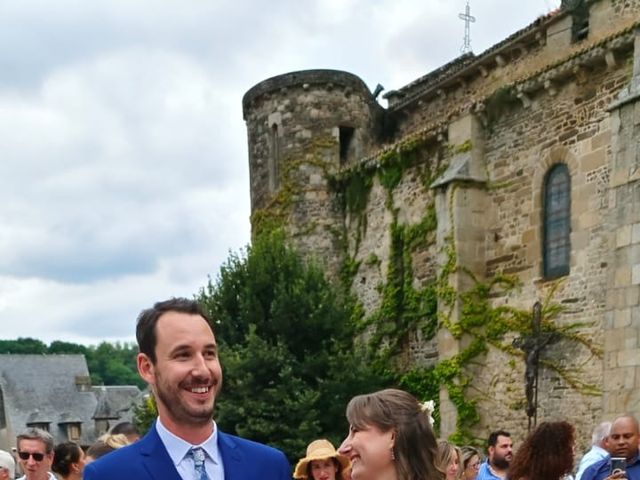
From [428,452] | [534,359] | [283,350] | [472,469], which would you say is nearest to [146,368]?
[428,452]

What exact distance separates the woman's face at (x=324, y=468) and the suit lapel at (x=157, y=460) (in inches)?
144

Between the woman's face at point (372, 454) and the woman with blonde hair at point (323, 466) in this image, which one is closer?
the woman's face at point (372, 454)

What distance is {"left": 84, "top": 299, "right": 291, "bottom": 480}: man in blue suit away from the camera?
3.03 metres

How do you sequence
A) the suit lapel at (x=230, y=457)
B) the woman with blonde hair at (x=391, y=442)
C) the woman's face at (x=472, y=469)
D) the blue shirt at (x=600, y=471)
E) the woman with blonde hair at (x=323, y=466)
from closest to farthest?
the suit lapel at (x=230, y=457) < the woman with blonde hair at (x=391, y=442) < the blue shirt at (x=600, y=471) < the woman with blonde hair at (x=323, y=466) < the woman's face at (x=472, y=469)

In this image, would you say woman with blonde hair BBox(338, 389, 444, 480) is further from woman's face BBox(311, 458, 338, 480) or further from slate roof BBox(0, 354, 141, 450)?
slate roof BBox(0, 354, 141, 450)

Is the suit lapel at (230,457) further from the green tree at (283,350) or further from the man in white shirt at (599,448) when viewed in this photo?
the green tree at (283,350)

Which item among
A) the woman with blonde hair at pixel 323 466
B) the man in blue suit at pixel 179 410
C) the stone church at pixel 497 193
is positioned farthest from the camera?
the stone church at pixel 497 193

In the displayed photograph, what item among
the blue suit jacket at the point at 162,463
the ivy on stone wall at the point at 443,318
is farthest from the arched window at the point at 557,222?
the blue suit jacket at the point at 162,463

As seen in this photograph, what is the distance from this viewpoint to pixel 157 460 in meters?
3.07

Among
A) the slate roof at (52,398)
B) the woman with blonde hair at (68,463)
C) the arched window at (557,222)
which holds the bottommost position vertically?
the slate roof at (52,398)

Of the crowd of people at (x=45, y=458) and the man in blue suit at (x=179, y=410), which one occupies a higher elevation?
the man in blue suit at (x=179, y=410)

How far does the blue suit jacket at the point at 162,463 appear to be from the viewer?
3051mm

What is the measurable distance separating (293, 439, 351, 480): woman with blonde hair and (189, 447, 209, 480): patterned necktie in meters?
3.56

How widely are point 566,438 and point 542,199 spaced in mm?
14110
